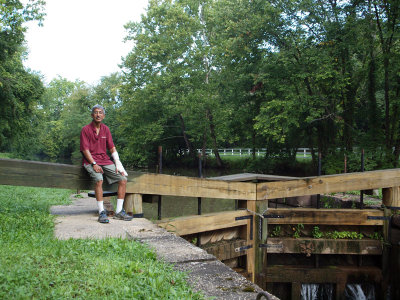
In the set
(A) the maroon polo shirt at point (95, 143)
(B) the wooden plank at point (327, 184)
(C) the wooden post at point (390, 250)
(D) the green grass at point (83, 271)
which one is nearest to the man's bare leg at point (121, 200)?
(A) the maroon polo shirt at point (95, 143)

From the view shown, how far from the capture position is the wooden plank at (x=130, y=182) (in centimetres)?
482

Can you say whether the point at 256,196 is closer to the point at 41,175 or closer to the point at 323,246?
the point at 323,246

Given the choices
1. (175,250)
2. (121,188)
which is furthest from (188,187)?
(175,250)

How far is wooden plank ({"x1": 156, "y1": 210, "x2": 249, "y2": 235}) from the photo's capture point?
5.74 metres

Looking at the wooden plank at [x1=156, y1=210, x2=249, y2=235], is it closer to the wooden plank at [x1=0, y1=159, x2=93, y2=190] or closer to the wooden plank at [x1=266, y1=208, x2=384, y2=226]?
the wooden plank at [x1=266, y1=208, x2=384, y2=226]

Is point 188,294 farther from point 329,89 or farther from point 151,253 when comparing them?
point 329,89

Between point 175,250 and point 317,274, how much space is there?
4494mm

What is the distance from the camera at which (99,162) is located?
5.28 metres

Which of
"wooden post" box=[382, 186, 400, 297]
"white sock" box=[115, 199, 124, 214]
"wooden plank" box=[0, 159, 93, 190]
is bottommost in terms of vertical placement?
"wooden post" box=[382, 186, 400, 297]

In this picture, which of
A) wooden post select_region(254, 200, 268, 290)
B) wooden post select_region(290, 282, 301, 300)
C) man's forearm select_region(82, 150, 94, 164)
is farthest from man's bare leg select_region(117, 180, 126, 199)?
wooden post select_region(290, 282, 301, 300)

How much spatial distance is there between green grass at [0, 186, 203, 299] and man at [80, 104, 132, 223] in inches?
48.3

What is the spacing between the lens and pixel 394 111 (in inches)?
664

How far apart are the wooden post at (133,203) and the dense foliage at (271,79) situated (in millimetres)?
13337

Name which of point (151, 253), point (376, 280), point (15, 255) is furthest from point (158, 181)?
point (376, 280)
